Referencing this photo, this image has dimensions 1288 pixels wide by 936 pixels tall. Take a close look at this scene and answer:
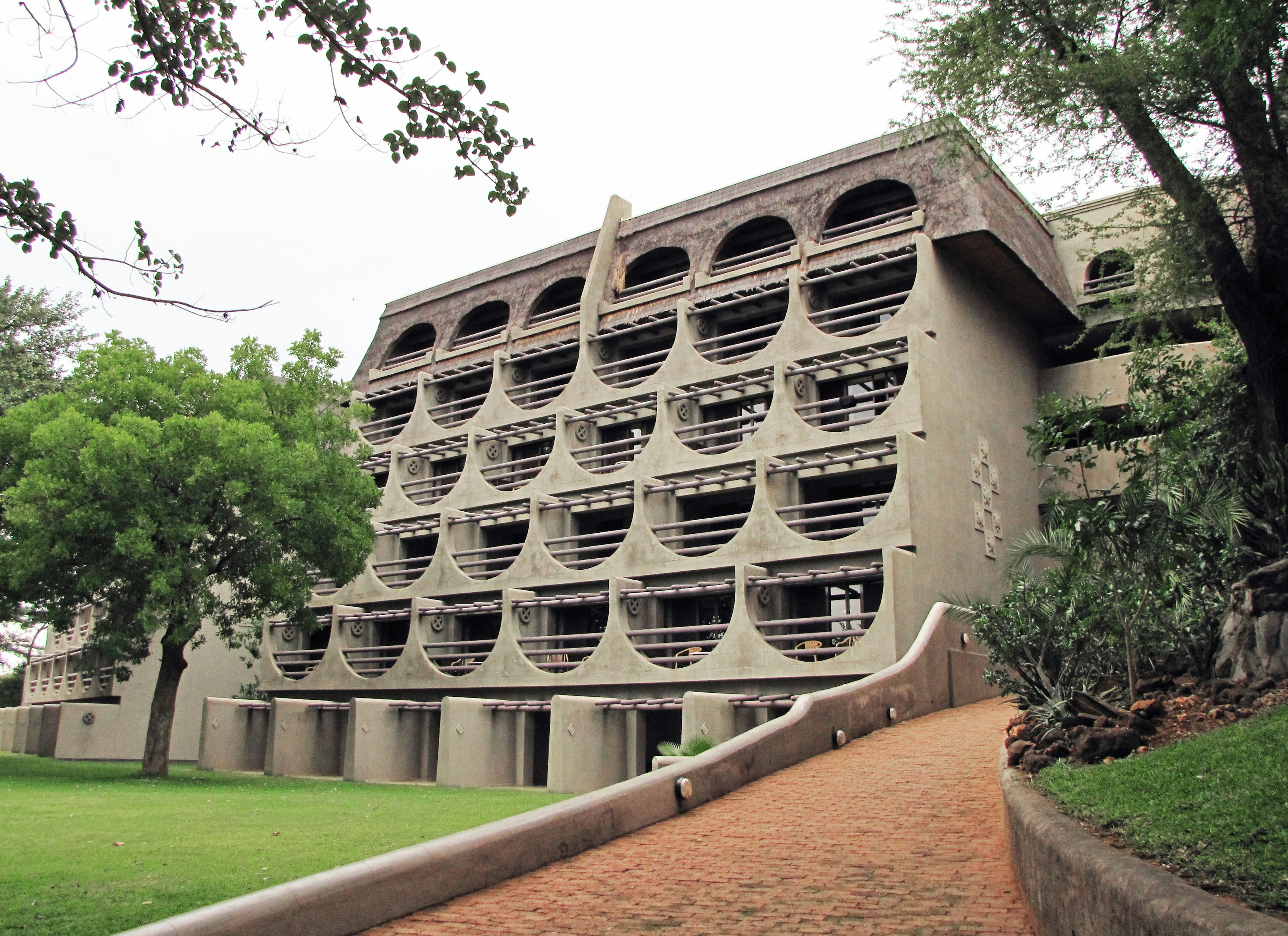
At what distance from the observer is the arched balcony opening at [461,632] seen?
27766 millimetres

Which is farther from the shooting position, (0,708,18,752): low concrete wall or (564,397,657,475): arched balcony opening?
(0,708,18,752): low concrete wall

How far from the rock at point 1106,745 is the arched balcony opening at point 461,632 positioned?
19.7 meters

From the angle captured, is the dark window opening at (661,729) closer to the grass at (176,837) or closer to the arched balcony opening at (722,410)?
the grass at (176,837)

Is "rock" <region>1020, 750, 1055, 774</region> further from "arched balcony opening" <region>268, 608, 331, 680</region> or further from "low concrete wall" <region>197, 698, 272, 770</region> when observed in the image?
"arched balcony opening" <region>268, 608, 331, 680</region>

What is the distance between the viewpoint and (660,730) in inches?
1013

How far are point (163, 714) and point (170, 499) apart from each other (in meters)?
4.55

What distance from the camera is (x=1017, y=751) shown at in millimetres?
9414

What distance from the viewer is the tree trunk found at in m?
21.9

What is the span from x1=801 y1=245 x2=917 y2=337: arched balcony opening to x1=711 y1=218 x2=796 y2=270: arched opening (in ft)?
6.33

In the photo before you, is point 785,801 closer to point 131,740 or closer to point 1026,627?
point 1026,627

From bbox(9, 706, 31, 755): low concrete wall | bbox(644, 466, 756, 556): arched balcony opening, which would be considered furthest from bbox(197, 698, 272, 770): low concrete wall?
bbox(9, 706, 31, 755): low concrete wall

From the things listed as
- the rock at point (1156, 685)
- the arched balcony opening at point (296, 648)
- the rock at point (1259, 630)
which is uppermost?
the arched balcony opening at point (296, 648)

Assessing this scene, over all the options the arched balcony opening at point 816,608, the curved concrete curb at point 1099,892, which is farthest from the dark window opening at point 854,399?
the curved concrete curb at point 1099,892

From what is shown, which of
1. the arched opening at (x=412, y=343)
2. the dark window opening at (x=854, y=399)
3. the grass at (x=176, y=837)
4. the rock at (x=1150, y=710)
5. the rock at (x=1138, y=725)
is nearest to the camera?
the grass at (x=176, y=837)
